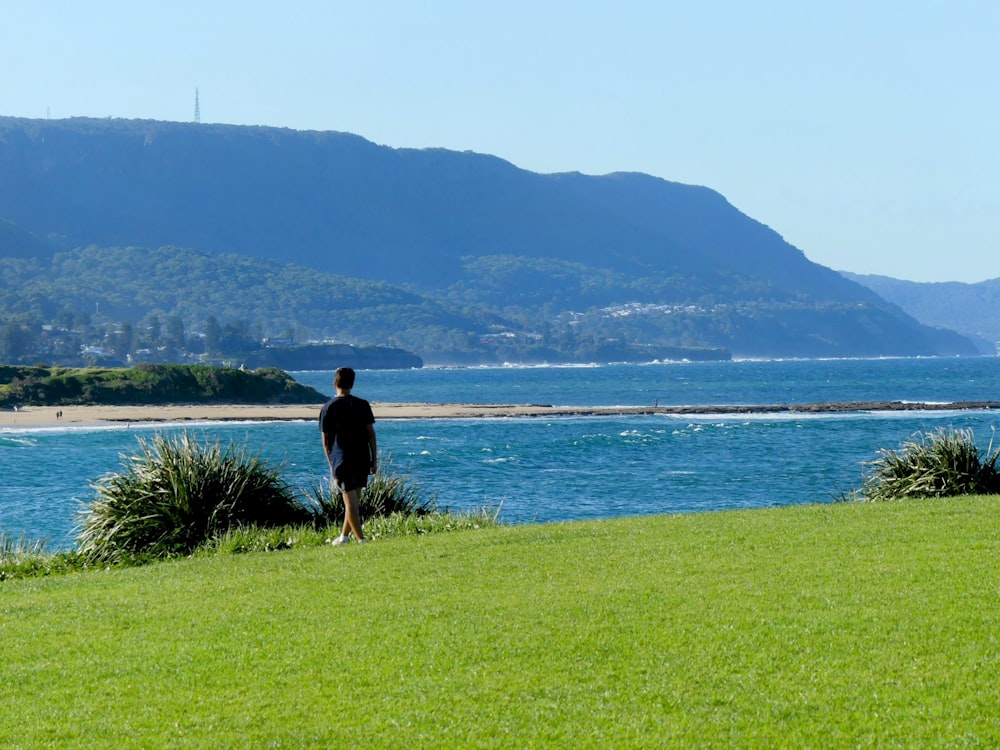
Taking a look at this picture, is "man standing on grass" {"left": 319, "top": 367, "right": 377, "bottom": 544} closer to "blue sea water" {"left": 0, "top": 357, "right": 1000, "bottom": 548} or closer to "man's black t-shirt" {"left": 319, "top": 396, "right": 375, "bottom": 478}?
"man's black t-shirt" {"left": 319, "top": 396, "right": 375, "bottom": 478}

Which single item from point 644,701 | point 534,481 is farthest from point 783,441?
point 644,701

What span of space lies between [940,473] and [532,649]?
11.8 m

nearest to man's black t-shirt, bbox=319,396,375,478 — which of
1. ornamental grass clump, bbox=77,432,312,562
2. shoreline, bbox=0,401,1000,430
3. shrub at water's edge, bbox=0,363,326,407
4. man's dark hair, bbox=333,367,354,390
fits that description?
man's dark hair, bbox=333,367,354,390

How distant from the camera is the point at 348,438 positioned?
1327cm

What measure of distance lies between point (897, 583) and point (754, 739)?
3665 mm

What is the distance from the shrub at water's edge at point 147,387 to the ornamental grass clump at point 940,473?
62.1 metres

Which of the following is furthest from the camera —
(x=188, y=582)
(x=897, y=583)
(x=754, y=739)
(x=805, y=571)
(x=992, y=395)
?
(x=992, y=395)

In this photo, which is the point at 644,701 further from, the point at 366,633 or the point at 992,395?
the point at 992,395

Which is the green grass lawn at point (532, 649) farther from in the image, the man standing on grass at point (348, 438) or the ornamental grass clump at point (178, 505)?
the ornamental grass clump at point (178, 505)

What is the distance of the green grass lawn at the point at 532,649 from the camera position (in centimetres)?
669

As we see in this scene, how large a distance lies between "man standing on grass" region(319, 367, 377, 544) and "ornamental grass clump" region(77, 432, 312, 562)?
10.3 feet

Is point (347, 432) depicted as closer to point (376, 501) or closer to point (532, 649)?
point (376, 501)

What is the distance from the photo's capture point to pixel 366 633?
8.77 meters

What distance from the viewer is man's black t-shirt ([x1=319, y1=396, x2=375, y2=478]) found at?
13227mm
